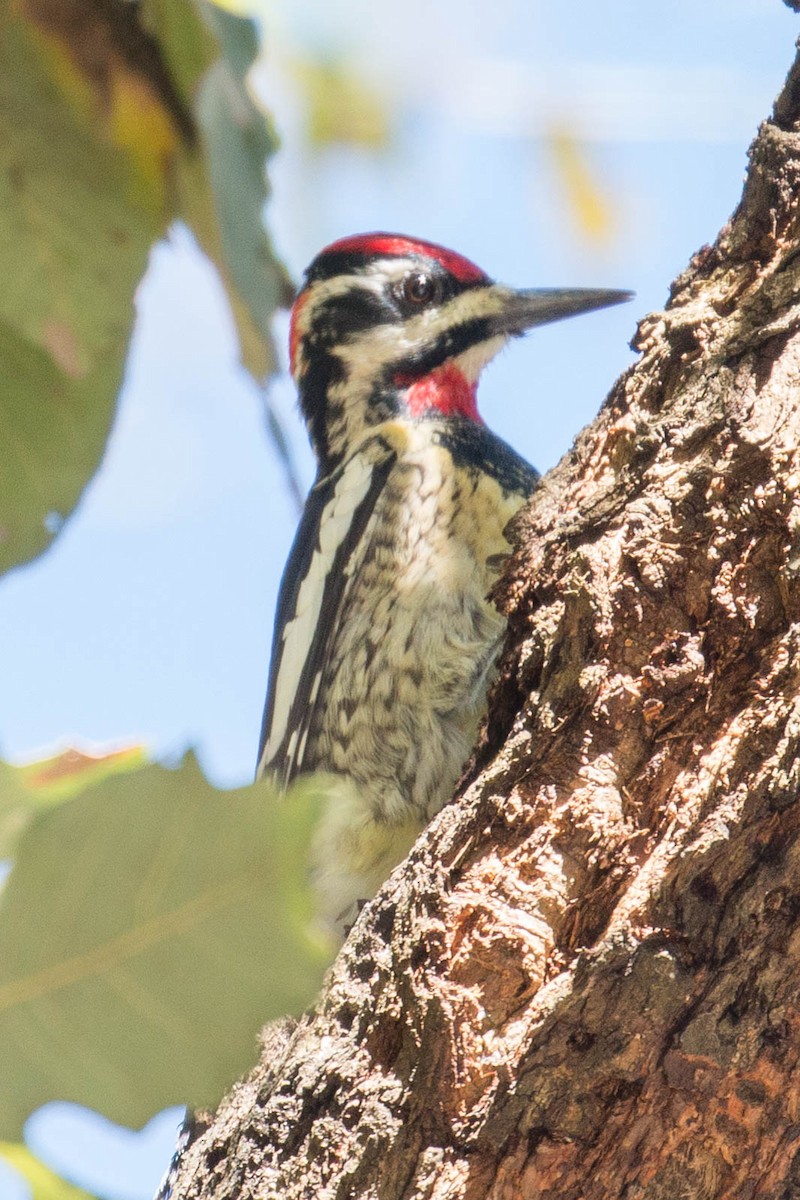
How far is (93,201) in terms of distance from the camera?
1110 millimetres

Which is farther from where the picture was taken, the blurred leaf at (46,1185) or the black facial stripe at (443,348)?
the black facial stripe at (443,348)

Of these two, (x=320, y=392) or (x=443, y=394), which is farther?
(x=320, y=392)

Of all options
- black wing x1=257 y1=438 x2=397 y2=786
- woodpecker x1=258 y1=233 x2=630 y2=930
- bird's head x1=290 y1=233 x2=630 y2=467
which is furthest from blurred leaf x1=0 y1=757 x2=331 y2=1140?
bird's head x1=290 y1=233 x2=630 y2=467

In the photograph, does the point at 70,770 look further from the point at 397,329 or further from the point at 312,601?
the point at 397,329

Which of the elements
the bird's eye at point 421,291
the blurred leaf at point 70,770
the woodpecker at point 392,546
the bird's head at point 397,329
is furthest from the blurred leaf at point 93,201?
the bird's eye at point 421,291

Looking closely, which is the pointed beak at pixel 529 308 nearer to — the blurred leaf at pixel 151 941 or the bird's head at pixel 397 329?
the bird's head at pixel 397 329

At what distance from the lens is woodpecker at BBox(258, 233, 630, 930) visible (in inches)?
97.3

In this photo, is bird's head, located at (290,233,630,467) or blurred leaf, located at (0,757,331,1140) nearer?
blurred leaf, located at (0,757,331,1140)

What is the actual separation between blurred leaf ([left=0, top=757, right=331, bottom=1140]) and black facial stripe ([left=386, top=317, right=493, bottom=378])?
2.92 meters

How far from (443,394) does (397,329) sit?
0.28m

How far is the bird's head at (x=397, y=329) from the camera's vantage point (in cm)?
332

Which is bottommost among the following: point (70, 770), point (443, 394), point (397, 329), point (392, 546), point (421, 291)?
point (70, 770)

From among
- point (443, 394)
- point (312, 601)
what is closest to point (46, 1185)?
point (312, 601)

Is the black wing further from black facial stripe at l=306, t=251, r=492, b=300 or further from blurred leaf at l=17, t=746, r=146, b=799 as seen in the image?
blurred leaf at l=17, t=746, r=146, b=799
